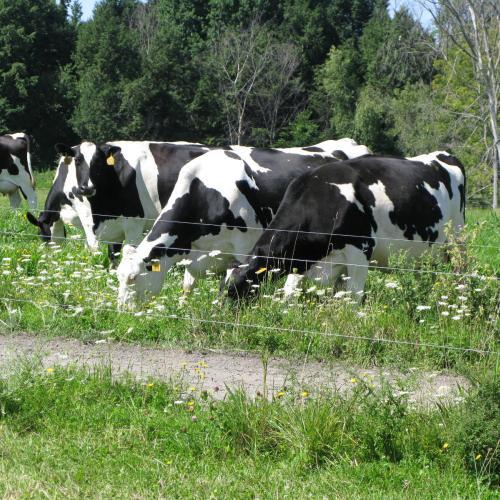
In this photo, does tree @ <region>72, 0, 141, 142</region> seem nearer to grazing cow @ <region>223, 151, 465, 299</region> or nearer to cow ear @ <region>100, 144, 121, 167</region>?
cow ear @ <region>100, 144, 121, 167</region>

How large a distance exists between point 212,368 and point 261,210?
13.8 ft

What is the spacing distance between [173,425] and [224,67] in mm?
64492

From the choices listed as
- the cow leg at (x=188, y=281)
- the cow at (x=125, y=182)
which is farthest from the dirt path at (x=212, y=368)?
the cow at (x=125, y=182)

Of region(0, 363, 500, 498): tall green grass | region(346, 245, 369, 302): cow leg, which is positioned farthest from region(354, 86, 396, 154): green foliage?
region(0, 363, 500, 498): tall green grass

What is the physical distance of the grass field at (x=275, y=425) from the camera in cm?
527

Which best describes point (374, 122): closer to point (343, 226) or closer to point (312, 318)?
point (343, 226)

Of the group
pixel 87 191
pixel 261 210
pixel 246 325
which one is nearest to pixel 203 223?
pixel 261 210

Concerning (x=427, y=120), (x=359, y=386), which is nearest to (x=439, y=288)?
(x=359, y=386)

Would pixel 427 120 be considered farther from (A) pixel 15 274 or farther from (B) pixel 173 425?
(B) pixel 173 425

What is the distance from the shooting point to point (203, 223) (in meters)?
10.7

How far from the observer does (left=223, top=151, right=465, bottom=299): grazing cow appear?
31.5 feet

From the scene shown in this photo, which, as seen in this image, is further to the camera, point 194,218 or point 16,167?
point 16,167

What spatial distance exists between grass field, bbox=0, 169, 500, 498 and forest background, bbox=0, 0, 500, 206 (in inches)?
1747

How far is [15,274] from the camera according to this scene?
1061cm
